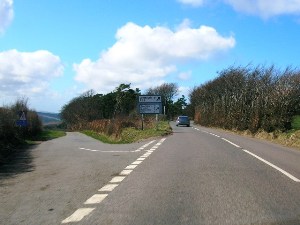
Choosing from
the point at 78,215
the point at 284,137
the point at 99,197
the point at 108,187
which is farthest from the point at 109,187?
the point at 284,137

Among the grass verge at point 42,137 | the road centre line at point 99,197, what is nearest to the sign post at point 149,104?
the grass verge at point 42,137

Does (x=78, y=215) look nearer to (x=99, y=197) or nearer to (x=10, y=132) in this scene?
(x=99, y=197)

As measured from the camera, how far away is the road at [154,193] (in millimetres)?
7668

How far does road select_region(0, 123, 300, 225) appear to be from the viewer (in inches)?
302

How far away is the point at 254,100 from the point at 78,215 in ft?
124

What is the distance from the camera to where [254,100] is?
43.8 metres

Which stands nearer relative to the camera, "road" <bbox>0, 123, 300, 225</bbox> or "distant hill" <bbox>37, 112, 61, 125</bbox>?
"road" <bbox>0, 123, 300, 225</bbox>

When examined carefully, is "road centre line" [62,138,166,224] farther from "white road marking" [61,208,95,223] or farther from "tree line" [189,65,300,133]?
"tree line" [189,65,300,133]

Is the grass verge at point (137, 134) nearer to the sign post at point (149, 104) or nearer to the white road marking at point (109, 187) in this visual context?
the sign post at point (149, 104)

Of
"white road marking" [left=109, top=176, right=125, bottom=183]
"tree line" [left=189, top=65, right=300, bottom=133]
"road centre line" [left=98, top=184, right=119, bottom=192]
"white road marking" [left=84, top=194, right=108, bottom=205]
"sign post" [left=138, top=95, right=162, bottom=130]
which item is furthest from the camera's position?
"sign post" [left=138, top=95, right=162, bottom=130]

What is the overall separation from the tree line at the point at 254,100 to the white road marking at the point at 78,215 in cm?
2958

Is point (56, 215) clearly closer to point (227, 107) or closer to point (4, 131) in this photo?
point (4, 131)

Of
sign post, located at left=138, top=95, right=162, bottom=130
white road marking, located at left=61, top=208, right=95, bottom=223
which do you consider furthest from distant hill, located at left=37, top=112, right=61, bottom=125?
white road marking, located at left=61, top=208, right=95, bottom=223

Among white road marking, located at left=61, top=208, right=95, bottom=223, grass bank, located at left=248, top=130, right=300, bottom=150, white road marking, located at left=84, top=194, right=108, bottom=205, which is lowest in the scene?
white road marking, located at left=61, top=208, right=95, bottom=223
